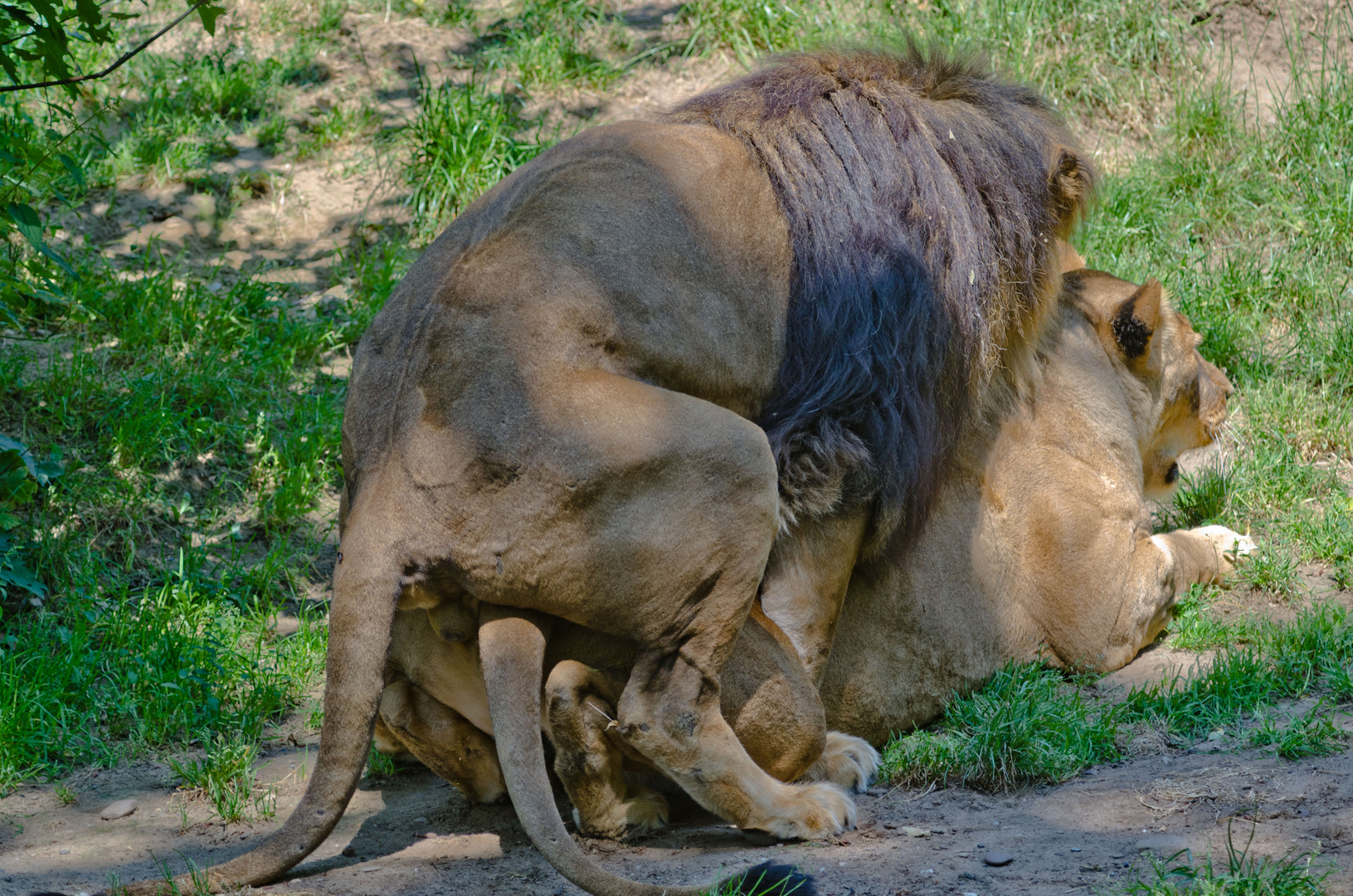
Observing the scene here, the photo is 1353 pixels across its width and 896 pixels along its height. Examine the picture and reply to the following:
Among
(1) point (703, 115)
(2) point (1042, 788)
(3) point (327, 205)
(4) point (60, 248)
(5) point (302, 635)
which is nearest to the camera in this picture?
(2) point (1042, 788)

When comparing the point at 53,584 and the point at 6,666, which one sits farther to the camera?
the point at 53,584

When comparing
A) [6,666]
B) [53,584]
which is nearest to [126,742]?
[6,666]

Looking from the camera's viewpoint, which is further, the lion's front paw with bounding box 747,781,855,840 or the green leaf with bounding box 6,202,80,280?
the green leaf with bounding box 6,202,80,280

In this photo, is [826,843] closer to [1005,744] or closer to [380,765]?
[1005,744]

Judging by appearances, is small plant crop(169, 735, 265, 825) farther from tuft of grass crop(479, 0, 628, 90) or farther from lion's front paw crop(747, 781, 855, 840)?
tuft of grass crop(479, 0, 628, 90)

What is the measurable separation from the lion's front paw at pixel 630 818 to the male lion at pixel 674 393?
271mm

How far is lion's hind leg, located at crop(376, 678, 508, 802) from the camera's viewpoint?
3.49m

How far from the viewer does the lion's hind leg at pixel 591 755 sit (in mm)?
3213

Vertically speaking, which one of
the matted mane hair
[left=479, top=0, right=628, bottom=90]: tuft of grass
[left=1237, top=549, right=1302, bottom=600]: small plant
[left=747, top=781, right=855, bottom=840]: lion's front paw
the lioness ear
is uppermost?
[left=479, top=0, right=628, bottom=90]: tuft of grass

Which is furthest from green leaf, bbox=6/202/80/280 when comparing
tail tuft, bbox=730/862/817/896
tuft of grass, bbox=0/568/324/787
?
tail tuft, bbox=730/862/817/896

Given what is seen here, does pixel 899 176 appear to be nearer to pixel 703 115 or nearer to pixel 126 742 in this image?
pixel 703 115

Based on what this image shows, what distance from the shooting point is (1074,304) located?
15.8 ft

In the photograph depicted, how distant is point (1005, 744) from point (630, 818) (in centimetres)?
113

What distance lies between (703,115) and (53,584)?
2.92 m
